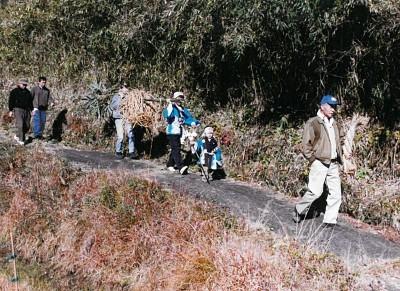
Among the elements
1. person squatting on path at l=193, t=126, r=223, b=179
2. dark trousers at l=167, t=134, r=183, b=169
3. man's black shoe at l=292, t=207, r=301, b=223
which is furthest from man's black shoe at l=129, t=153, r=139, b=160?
man's black shoe at l=292, t=207, r=301, b=223

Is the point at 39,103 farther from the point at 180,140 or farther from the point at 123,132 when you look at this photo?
the point at 180,140

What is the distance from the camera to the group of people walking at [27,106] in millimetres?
12891

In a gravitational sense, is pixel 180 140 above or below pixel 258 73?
Result: below

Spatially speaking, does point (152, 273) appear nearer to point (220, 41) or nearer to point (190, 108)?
point (220, 41)

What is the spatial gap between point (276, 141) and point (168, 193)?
8.56 ft

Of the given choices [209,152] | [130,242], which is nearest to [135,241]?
[130,242]

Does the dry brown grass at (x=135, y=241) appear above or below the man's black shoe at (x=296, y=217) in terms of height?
below

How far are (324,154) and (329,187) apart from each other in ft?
1.88

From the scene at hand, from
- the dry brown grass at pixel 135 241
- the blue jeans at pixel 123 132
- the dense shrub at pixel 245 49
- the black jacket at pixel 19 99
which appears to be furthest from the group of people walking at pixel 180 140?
the black jacket at pixel 19 99

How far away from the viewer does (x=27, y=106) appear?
13.0m

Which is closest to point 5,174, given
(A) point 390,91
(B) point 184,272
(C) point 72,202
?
(C) point 72,202

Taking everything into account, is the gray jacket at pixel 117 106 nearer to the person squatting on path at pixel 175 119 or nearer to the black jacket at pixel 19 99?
the person squatting on path at pixel 175 119

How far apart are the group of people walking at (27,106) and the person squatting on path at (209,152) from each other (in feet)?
17.7

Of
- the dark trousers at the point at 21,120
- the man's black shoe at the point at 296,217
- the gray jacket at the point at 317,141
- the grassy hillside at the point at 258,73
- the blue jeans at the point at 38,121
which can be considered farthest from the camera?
the blue jeans at the point at 38,121
